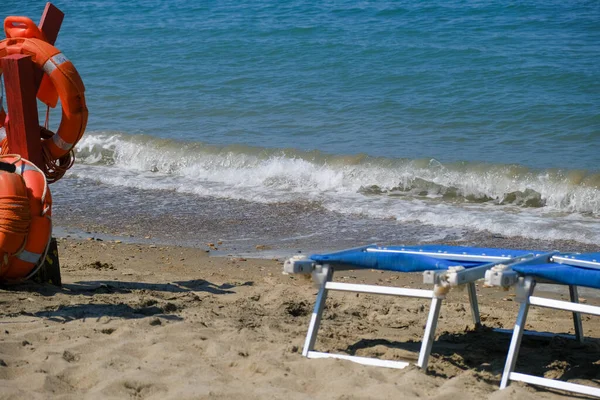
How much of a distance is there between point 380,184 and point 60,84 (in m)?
5.40

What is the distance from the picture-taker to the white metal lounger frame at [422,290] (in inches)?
151

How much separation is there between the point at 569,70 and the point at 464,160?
4935mm

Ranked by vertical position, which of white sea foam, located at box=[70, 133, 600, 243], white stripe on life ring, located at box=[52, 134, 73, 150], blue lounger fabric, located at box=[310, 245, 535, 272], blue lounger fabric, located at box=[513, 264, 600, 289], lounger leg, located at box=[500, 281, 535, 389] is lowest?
white sea foam, located at box=[70, 133, 600, 243]

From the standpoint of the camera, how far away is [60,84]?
5898mm

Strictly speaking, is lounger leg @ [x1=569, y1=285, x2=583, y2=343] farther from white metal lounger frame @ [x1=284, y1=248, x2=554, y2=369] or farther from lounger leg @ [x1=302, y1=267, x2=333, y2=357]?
lounger leg @ [x1=302, y1=267, x2=333, y2=357]

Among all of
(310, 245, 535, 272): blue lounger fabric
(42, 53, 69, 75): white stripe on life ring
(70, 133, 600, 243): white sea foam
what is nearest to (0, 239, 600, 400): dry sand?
(310, 245, 535, 272): blue lounger fabric

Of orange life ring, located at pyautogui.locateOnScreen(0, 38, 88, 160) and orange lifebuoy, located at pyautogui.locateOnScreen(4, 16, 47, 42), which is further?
orange lifebuoy, located at pyautogui.locateOnScreen(4, 16, 47, 42)

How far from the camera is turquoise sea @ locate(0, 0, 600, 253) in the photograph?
358 inches

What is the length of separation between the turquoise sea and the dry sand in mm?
2143

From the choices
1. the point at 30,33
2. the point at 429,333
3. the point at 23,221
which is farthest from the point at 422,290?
the point at 30,33

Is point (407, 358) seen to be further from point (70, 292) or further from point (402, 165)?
point (402, 165)

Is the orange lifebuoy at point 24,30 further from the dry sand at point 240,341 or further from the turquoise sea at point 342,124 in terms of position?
the turquoise sea at point 342,124

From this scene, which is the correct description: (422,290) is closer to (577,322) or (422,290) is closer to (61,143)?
(577,322)

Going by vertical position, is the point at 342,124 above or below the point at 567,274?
below
